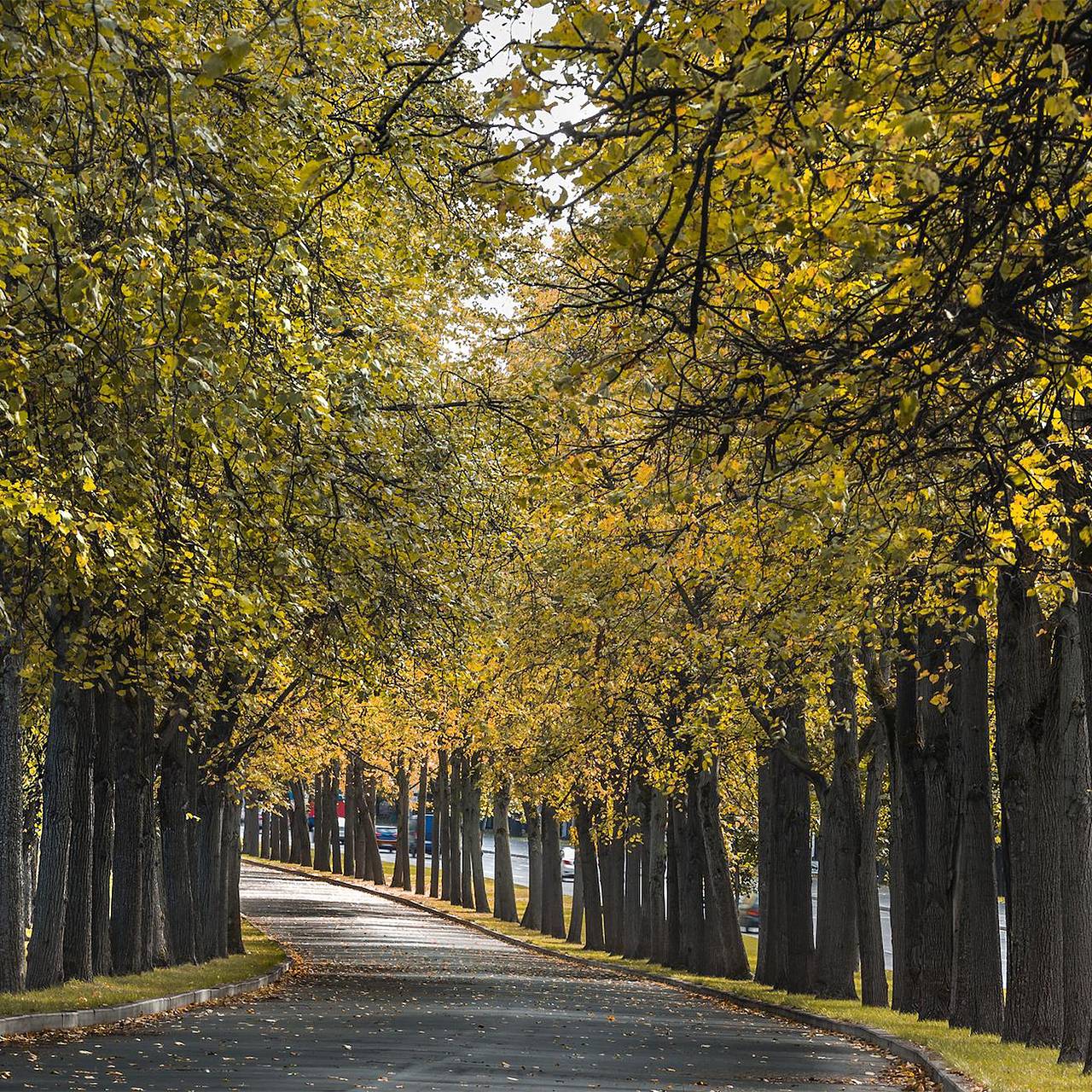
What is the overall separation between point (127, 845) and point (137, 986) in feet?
8.46

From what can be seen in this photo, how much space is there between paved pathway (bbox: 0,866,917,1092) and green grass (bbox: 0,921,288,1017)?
2.36ft

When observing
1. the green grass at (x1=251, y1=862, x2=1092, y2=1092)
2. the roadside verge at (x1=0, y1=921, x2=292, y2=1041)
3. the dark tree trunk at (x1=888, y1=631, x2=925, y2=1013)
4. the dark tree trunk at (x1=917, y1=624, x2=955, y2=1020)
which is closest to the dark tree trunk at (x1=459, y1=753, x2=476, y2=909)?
the green grass at (x1=251, y1=862, x2=1092, y2=1092)

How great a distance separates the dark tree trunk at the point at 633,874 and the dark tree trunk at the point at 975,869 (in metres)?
17.1

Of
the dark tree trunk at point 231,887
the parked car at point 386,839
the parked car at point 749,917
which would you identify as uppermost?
the parked car at point 386,839

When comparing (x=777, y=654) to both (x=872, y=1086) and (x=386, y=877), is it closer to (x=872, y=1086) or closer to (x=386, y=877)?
(x=872, y=1086)

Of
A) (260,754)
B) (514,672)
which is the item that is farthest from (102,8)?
(260,754)

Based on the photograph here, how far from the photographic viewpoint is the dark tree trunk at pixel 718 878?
101ft

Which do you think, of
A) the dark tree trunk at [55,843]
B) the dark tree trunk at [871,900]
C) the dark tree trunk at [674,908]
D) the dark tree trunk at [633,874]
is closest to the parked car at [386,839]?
the dark tree trunk at [633,874]

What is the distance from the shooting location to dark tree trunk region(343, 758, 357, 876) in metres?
66.6

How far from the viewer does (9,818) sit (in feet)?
60.8

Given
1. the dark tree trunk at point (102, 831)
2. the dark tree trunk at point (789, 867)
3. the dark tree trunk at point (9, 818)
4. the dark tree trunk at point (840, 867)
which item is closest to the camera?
the dark tree trunk at point (9, 818)

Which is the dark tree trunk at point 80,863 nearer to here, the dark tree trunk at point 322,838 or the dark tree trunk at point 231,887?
the dark tree trunk at point 231,887

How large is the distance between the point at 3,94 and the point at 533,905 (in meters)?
39.5

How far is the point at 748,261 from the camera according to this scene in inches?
449
